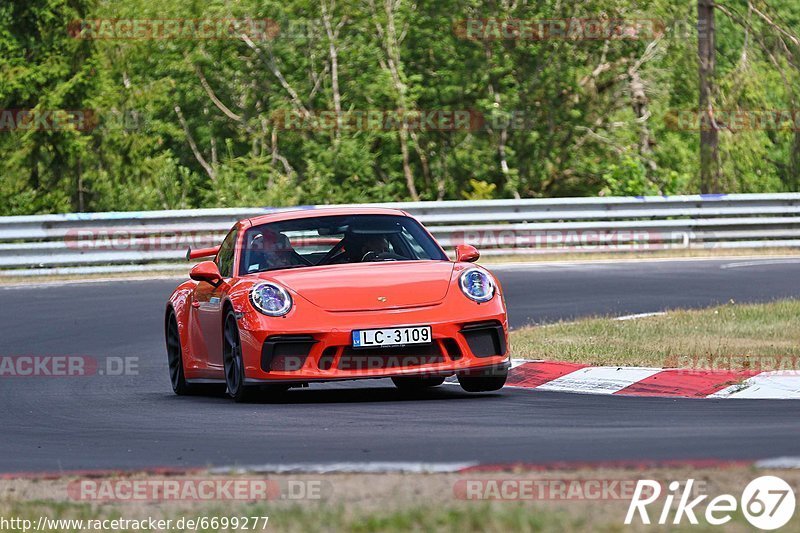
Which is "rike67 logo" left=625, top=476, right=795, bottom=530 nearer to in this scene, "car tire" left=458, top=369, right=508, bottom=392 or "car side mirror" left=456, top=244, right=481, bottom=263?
"car tire" left=458, top=369, right=508, bottom=392

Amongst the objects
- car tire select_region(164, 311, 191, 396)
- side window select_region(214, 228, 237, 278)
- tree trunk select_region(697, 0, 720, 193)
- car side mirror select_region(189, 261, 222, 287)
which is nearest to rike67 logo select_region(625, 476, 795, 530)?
car side mirror select_region(189, 261, 222, 287)

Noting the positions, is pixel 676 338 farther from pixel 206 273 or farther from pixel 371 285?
pixel 206 273

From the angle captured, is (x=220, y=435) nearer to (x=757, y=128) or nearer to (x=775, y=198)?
(x=775, y=198)

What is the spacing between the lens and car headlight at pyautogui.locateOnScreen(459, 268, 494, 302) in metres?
9.98

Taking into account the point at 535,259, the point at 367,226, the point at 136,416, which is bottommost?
the point at 535,259

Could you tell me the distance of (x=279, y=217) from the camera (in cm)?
1123

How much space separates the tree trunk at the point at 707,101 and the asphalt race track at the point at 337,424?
15968 millimetres

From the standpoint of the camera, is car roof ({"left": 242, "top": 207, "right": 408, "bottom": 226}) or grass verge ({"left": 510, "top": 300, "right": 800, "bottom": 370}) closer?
car roof ({"left": 242, "top": 207, "right": 408, "bottom": 226})

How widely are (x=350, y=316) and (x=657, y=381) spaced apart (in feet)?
6.75

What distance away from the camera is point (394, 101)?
31844mm

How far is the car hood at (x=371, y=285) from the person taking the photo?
32.2ft

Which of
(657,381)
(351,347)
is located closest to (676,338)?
(657,381)

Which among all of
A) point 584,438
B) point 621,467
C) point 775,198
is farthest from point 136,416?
point 775,198

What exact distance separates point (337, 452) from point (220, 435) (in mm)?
1115
